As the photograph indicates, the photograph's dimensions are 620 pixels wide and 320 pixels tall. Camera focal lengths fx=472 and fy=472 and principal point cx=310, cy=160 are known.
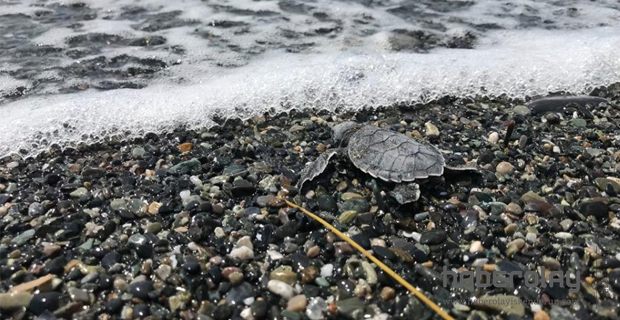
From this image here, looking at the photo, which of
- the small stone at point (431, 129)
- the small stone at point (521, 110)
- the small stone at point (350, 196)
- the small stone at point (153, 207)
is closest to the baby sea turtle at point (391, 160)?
the small stone at point (350, 196)

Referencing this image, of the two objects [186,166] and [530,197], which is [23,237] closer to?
[186,166]

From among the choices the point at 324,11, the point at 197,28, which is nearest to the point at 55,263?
the point at 197,28

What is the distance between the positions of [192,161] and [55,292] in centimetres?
166

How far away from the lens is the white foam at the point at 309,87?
5.02m

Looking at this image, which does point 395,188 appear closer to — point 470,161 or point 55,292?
point 470,161

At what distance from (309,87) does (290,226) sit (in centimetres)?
252

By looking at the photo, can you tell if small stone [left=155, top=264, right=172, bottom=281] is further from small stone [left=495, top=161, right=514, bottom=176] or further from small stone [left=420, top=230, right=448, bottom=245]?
small stone [left=495, top=161, right=514, bottom=176]

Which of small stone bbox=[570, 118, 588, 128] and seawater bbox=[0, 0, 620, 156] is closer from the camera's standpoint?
small stone bbox=[570, 118, 588, 128]

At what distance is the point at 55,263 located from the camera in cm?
317

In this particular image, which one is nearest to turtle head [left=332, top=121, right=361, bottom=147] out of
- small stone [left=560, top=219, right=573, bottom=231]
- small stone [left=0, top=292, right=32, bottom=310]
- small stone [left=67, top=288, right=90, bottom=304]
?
small stone [left=560, top=219, right=573, bottom=231]

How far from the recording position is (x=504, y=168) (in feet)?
13.5

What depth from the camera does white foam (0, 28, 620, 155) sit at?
16.5 ft

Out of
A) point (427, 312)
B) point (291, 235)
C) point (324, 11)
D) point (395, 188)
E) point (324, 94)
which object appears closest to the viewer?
point (427, 312)

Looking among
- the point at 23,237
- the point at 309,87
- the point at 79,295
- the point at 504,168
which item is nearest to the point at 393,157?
the point at 504,168
